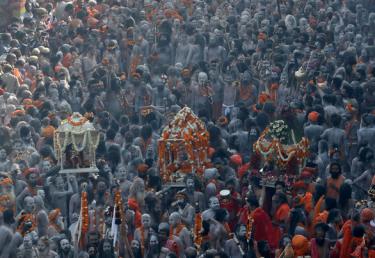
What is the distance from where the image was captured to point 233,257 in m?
22.8

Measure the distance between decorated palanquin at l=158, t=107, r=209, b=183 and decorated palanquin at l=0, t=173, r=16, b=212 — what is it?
8.02 ft

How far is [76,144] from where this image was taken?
27094 millimetres

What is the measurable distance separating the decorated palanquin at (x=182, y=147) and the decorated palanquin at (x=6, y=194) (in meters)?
2.44

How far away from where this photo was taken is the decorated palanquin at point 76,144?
26.8m

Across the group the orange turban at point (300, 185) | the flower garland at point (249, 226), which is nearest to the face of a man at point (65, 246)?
the flower garland at point (249, 226)

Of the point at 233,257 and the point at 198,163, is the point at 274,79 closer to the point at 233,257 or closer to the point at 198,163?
the point at 198,163

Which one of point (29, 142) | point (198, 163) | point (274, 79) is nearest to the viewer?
point (198, 163)

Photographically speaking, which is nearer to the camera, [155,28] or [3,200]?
[3,200]

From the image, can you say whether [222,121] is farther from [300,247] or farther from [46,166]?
[300,247]

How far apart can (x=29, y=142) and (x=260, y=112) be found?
159 inches

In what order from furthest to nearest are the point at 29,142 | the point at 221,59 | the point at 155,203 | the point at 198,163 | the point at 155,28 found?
the point at 155,28 < the point at 221,59 < the point at 29,142 < the point at 198,163 < the point at 155,203

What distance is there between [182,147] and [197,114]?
11.4ft

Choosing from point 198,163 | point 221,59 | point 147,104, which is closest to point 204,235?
point 198,163

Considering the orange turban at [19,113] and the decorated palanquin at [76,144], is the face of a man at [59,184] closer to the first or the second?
the decorated palanquin at [76,144]
